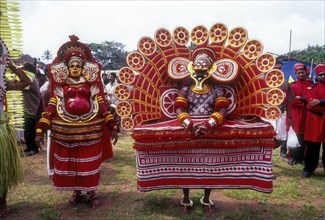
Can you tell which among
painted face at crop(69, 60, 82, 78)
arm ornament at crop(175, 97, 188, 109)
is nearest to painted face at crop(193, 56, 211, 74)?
arm ornament at crop(175, 97, 188, 109)

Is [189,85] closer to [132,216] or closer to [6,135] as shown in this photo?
[132,216]

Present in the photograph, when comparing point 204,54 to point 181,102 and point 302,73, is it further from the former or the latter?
point 302,73

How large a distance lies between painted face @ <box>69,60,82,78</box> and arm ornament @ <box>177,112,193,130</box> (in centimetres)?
143

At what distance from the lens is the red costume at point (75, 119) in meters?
4.00

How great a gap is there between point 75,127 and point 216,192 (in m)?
2.26

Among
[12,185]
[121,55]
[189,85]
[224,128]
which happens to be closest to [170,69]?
[189,85]

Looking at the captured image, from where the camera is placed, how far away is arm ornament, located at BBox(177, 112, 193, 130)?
3.44 meters

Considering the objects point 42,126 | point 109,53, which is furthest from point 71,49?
point 109,53

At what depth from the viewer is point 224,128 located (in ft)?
11.7

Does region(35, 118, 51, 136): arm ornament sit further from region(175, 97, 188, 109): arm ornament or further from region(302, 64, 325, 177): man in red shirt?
region(302, 64, 325, 177): man in red shirt

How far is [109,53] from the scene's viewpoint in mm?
51406

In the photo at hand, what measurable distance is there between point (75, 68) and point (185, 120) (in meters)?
1.56

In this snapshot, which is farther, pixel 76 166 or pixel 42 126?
pixel 76 166

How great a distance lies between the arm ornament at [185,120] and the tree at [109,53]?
41.9 m
